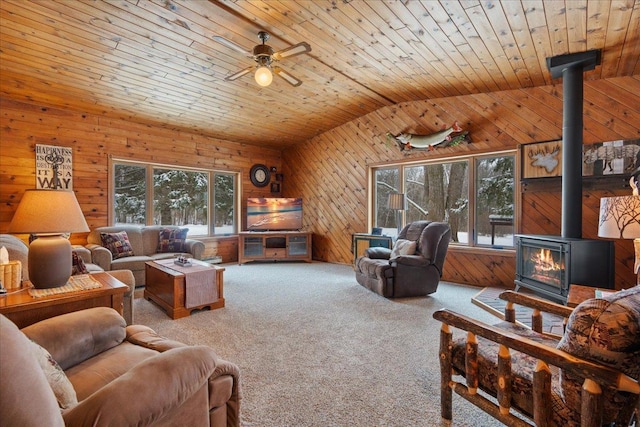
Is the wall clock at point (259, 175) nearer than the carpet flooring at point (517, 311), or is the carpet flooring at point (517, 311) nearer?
the carpet flooring at point (517, 311)

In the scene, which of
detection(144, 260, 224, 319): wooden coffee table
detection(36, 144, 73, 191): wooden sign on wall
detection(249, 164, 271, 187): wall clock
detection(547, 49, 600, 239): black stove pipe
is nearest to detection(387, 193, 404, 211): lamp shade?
detection(547, 49, 600, 239): black stove pipe

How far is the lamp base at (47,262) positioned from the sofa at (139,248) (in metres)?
2.53

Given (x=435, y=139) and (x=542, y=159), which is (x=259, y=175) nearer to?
(x=435, y=139)

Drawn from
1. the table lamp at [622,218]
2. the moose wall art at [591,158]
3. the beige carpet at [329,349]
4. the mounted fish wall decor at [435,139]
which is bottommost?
the beige carpet at [329,349]

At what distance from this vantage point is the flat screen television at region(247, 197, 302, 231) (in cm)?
692

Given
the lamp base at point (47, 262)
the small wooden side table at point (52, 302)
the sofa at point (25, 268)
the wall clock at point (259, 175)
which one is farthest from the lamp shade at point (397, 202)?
the lamp base at point (47, 262)

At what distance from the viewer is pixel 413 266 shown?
4.17 m

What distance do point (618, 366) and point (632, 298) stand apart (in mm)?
240

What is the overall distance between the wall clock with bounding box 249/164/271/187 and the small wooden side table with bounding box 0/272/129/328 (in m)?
5.26

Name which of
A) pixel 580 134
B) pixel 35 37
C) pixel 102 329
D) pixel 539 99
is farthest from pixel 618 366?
pixel 35 37

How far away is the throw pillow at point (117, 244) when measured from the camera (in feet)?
15.4

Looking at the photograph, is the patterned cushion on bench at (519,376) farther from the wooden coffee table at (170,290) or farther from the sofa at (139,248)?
the sofa at (139,248)

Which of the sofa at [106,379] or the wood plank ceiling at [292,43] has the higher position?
the wood plank ceiling at [292,43]

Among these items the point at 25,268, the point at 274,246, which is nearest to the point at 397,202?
the point at 274,246
